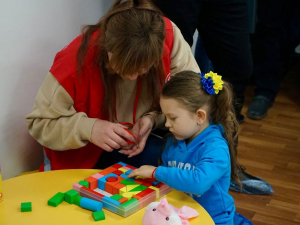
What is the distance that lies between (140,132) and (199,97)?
0.27 m

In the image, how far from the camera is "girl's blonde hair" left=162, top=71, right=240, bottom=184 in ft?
4.60

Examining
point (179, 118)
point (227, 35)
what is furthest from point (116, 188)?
point (227, 35)

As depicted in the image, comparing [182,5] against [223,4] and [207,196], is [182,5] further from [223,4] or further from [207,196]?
[207,196]

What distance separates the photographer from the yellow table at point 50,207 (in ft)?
3.98

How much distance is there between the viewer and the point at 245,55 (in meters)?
2.14

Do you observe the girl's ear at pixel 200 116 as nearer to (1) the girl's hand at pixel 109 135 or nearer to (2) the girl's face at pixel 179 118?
(2) the girl's face at pixel 179 118

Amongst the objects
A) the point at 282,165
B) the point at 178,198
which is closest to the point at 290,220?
the point at 282,165

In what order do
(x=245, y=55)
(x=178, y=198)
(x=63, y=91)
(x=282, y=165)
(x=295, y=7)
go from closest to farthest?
(x=178, y=198), (x=63, y=91), (x=245, y=55), (x=282, y=165), (x=295, y=7)

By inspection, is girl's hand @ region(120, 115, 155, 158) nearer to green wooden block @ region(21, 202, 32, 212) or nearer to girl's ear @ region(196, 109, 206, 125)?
girl's ear @ region(196, 109, 206, 125)

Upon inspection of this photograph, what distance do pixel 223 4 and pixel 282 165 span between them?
94 cm

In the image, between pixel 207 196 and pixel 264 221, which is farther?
pixel 264 221

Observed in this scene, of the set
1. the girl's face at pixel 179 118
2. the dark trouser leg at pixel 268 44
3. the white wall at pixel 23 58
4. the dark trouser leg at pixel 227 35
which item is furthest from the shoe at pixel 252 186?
the dark trouser leg at pixel 268 44

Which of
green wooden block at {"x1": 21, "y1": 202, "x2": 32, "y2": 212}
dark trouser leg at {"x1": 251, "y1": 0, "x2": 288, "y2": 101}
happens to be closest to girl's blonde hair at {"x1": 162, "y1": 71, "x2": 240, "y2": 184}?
green wooden block at {"x1": 21, "y1": 202, "x2": 32, "y2": 212}

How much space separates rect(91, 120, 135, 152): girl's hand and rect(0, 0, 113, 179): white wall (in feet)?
1.34
